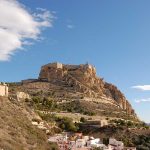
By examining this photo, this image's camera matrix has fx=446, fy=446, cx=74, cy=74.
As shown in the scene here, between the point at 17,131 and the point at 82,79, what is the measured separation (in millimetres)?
54298

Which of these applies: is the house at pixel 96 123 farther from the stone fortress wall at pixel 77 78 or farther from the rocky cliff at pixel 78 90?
the stone fortress wall at pixel 77 78

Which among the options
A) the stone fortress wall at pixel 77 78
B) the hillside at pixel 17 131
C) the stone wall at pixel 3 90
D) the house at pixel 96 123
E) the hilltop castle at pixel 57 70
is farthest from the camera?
the hilltop castle at pixel 57 70

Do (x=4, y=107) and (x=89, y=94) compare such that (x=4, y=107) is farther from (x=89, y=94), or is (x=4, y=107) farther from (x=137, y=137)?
(x=89, y=94)

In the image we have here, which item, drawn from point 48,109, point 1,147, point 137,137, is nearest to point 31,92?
point 48,109

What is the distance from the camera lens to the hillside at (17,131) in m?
43.3

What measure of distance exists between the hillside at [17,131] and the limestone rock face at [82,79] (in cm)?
4185

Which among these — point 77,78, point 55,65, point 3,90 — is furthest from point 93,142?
point 55,65

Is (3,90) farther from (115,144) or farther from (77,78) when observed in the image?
(77,78)

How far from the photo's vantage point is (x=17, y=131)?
156 feet

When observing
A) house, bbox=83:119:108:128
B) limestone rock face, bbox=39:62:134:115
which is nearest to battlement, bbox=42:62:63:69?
limestone rock face, bbox=39:62:134:115

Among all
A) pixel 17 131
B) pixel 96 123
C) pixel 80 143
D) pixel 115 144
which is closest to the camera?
pixel 17 131

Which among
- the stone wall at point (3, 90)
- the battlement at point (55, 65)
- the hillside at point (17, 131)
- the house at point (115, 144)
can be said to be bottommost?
the house at point (115, 144)

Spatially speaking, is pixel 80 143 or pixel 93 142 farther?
pixel 93 142

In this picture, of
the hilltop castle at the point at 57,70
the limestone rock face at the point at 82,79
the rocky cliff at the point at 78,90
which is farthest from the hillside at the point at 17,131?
the hilltop castle at the point at 57,70
